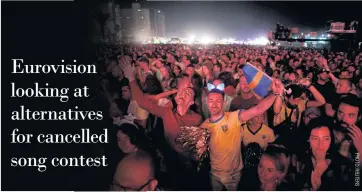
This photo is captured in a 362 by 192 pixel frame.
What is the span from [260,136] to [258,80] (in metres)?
0.74

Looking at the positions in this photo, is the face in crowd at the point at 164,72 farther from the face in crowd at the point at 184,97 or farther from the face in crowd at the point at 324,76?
the face in crowd at the point at 324,76

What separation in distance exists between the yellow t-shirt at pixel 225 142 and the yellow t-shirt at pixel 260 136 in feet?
1.15

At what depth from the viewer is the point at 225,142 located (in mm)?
3732

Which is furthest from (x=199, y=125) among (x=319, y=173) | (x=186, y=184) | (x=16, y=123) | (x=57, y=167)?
(x=16, y=123)

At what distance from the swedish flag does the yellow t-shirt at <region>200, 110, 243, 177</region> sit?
0.34 metres

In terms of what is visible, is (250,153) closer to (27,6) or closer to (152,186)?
(152,186)

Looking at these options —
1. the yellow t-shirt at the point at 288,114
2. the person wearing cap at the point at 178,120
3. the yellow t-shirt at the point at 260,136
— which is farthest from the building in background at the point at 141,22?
the yellow t-shirt at the point at 260,136

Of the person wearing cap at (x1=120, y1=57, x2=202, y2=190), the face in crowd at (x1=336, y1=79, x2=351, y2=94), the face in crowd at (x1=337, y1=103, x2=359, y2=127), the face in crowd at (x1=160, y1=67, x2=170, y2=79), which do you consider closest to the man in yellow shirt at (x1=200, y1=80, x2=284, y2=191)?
the person wearing cap at (x1=120, y1=57, x2=202, y2=190)

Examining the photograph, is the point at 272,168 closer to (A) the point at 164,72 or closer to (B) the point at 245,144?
(B) the point at 245,144

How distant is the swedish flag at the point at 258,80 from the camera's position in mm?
3697

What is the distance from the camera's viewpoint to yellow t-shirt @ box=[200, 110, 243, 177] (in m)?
3.72

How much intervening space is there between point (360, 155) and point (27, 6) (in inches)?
154

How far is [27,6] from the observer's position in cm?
353

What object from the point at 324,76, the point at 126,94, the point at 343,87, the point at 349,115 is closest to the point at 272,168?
the point at 349,115
